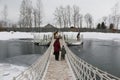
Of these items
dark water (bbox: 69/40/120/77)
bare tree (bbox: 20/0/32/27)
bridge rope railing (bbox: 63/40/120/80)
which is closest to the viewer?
bridge rope railing (bbox: 63/40/120/80)

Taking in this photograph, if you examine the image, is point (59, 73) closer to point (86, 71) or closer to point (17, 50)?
point (86, 71)

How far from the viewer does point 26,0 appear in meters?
76.1

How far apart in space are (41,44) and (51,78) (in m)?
28.1

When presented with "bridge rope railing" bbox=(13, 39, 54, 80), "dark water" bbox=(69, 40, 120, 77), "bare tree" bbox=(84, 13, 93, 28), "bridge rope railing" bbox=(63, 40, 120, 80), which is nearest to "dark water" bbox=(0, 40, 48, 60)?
"dark water" bbox=(69, 40, 120, 77)

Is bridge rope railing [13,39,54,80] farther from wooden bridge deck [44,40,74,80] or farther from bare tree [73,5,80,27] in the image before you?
bare tree [73,5,80,27]

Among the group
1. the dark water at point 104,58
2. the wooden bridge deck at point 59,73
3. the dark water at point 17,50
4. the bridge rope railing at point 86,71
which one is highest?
the bridge rope railing at point 86,71

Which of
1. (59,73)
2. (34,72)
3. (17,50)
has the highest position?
(34,72)

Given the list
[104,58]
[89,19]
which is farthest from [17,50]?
[89,19]

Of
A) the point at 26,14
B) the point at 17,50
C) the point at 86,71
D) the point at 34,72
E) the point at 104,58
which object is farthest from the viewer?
the point at 26,14

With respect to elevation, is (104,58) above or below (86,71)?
below

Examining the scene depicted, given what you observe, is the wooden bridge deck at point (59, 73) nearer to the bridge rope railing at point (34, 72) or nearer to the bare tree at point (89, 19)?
the bridge rope railing at point (34, 72)

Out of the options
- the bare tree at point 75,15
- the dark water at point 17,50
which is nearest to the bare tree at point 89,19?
the bare tree at point 75,15

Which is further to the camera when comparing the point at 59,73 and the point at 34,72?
the point at 59,73

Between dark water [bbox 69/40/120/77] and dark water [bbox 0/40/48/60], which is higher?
dark water [bbox 0/40/48/60]
